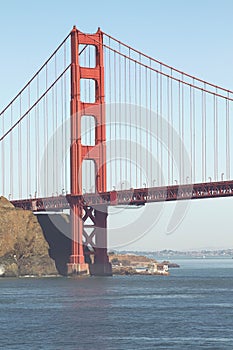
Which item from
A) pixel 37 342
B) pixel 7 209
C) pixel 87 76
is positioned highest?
pixel 87 76

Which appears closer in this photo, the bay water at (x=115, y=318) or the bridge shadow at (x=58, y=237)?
the bay water at (x=115, y=318)

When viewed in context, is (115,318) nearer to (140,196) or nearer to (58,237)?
(140,196)

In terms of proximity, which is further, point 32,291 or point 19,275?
point 19,275

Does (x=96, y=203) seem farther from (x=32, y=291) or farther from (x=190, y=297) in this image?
(x=190, y=297)

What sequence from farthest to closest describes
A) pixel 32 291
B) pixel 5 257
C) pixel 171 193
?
pixel 5 257, pixel 171 193, pixel 32 291

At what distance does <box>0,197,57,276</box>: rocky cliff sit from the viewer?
146m

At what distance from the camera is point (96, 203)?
136500 millimetres

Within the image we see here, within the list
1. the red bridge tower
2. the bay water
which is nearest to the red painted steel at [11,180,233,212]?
the red bridge tower

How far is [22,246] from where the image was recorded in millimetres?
146875

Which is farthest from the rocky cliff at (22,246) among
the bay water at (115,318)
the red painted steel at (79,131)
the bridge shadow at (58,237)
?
the bay water at (115,318)

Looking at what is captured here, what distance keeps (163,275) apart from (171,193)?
41036mm

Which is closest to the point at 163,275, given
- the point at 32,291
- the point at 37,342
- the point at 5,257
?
the point at 5,257

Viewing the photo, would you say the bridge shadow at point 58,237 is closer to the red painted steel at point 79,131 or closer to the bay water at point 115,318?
the red painted steel at point 79,131

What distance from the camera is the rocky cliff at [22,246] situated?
5738 inches
